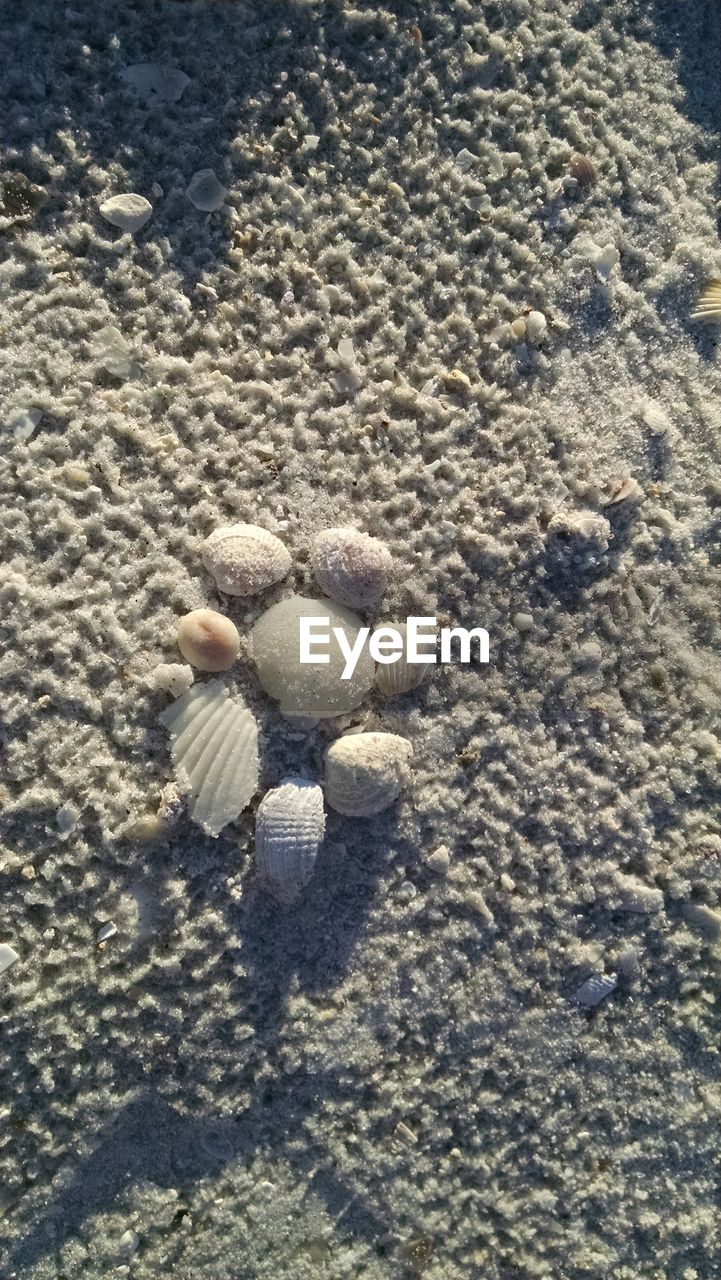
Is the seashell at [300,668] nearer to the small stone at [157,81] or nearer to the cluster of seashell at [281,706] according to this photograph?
the cluster of seashell at [281,706]

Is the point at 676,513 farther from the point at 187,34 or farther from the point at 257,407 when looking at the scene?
the point at 187,34

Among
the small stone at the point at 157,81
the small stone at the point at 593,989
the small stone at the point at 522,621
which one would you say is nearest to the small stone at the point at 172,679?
the small stone at the point at 522,621

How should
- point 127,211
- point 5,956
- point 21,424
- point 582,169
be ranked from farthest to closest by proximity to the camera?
point 582,169 < point 127,211 < point 21,424 < point 5,956

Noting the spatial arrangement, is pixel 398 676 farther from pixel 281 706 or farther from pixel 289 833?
pixel 289 833

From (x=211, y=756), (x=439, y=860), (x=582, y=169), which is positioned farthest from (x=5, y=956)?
(x=582, y=169)

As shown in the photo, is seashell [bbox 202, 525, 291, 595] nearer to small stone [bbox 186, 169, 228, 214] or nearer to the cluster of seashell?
the cluster of seashell

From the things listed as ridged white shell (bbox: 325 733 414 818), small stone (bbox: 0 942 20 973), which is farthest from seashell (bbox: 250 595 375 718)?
small stone (bbox: 0 942 20 973)
